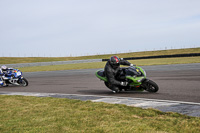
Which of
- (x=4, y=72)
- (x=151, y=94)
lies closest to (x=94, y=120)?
(x=151, y=94)

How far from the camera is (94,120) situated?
568 centimetres

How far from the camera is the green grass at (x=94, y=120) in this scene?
15.8 ft

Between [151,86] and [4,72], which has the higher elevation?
[4,72]

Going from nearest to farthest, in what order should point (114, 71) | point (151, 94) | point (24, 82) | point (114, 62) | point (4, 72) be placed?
point (151, 94) < point (114, 62) < point (114, 71) < point (24, 82) < point (4, 72)

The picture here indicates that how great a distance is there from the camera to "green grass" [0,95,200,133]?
481cm

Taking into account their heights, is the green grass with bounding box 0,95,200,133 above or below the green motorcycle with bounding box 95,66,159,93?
below

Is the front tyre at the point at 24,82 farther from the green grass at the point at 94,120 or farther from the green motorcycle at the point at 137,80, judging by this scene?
the green grass at the point at 94,120

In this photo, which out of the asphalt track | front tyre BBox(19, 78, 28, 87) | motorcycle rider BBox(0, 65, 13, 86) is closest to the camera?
the asphalt track

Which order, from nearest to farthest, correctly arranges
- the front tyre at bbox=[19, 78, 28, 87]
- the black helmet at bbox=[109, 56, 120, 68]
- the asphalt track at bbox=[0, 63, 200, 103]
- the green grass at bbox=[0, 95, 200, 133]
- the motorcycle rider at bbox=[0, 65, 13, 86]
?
the green grass at bbox=[0, 95, 200, 133] → the asphalt track at bbox=[0, 63, 200, 103] → the black helmet at bbox=[109, 56, 120, 68] → the front tyre at bbox=[19, 78, 28, 87] → the motorcycle rider at bbox=[0, 65, 13, 86]

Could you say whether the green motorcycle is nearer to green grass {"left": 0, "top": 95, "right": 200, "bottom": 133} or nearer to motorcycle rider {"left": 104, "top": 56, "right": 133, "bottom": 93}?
motorcycle rider {"left": 104, "top": 56, "right": 133, "bottom": 93}

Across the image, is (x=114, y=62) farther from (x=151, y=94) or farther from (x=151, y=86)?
(x=151, y=94)

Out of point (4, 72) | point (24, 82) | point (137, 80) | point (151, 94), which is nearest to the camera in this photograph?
point (151, 94)

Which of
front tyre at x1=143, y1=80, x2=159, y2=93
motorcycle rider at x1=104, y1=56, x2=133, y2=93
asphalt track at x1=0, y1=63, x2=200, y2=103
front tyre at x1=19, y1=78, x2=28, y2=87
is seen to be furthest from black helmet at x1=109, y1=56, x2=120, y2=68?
front tyre at x1=19, y1=78, x2=28, y2=87

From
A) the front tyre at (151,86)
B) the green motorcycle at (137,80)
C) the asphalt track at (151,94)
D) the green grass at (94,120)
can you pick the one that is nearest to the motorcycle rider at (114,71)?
the green motorcycle at (137,80)
